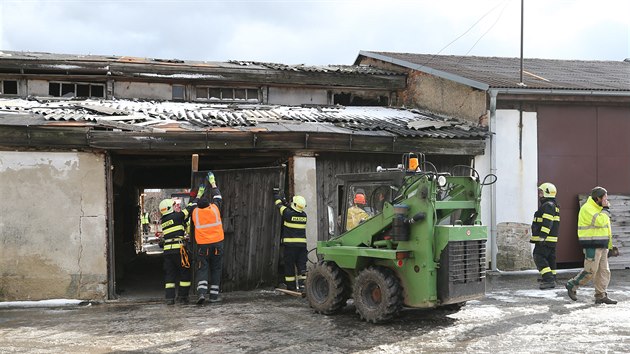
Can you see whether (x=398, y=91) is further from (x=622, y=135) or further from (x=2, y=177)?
(x=2, y=177)

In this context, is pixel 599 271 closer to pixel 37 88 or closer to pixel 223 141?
pixel 223 141

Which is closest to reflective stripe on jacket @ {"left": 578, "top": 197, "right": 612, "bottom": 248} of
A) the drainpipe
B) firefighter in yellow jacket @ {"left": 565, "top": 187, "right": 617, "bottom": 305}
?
firefighter in yellow jacket @ {"left": 565, "top": 187, "right": 617, "bottom": 305}

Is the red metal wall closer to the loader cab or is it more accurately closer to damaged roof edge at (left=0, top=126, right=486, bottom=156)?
damaged roof edge at (left=0, top=126, right=486, bottom=156)

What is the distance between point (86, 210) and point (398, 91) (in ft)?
28.2

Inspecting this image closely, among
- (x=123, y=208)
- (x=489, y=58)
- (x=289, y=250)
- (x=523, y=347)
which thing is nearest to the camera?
(x=523, y=347)

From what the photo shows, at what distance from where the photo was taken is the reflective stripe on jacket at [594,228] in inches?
323

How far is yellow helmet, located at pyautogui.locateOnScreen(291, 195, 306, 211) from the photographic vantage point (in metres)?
9.48

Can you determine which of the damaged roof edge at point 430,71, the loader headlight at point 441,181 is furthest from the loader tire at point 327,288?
the damaged roof edge at point 430,71

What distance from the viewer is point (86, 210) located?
926 cm

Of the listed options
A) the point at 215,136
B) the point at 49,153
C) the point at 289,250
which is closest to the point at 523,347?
the point at 289,250

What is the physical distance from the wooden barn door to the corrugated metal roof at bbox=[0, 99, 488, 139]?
93 centimetres

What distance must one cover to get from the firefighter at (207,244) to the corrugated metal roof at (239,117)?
1.67 metres

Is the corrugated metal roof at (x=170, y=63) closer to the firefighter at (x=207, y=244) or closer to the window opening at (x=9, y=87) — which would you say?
the window opening at (x=9, y=87)

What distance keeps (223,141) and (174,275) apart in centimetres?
242
